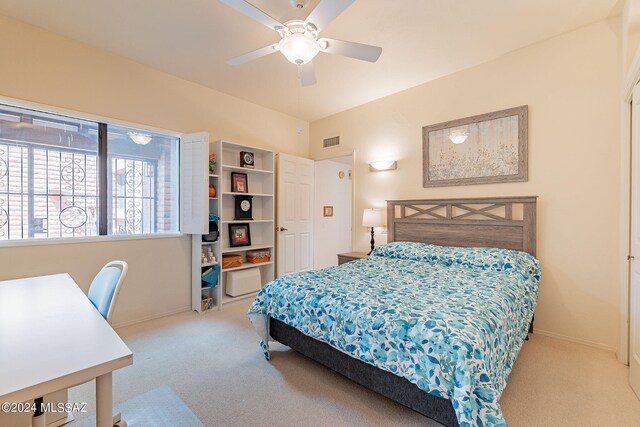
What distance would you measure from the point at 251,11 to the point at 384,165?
264 centimetres

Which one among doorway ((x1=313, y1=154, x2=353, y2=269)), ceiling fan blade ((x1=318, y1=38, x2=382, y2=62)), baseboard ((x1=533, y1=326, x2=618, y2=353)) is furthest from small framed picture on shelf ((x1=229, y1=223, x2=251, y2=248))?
baseboard ((x1=533, y1=326, x2=618, y2=353))

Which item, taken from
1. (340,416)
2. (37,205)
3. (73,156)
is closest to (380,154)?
(340,416)

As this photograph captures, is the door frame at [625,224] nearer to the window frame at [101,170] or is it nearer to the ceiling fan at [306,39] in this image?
the ceiling fan at [306,39]

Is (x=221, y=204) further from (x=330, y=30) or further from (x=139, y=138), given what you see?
(x=330, y=30)

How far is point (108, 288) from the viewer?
5.11 feet

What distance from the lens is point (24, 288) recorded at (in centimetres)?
170

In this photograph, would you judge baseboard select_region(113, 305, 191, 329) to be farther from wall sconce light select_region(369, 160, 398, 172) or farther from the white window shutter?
wall sconce light select_region(369, 160, 398, 172)

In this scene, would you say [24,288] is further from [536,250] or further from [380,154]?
[536,250]

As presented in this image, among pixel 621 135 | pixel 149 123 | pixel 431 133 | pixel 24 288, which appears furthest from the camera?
pixel 431 133

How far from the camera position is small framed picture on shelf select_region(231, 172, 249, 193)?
3923 mm

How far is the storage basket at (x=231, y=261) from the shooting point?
12.2 feet

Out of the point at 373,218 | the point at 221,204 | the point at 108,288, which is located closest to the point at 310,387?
the point at 108,288

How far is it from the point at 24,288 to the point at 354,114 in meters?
4.07

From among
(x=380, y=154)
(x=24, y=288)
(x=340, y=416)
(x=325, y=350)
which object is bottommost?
(x=340, y=416)
